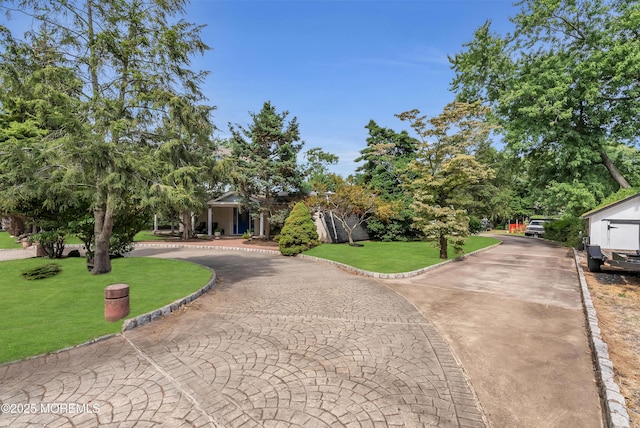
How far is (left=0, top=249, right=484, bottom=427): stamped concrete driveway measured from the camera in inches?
121

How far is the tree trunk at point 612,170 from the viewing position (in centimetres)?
1714

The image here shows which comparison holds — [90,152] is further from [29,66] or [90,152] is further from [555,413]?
[555,413]

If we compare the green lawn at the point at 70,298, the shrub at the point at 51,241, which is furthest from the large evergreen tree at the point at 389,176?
the shrub at the point at 51,241

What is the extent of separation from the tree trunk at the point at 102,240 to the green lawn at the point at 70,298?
1.03 feet

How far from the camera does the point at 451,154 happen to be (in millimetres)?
13547

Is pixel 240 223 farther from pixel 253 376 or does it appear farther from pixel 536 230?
pixel 536 230

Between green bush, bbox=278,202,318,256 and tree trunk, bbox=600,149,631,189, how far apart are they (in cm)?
1832

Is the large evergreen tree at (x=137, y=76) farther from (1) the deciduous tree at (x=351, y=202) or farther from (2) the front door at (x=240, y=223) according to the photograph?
(2) the front door at (x=240, y=223)

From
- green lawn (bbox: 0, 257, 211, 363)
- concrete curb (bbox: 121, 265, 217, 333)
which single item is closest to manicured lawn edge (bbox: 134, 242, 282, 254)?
green lawn (bbox: 0, 257, 211, 363)

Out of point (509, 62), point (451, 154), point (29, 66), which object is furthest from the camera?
point (509, 62)

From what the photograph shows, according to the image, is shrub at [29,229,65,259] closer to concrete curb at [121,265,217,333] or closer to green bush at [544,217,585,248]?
concrete curb at [121,265,217,333]

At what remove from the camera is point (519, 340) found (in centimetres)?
507

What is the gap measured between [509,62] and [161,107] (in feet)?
71.8

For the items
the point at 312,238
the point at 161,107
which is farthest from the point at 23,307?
the point at 312,238
